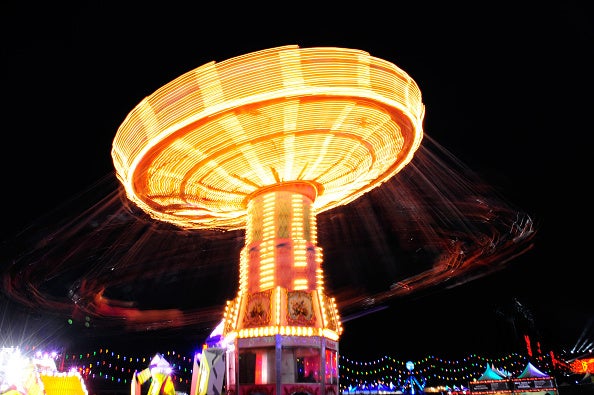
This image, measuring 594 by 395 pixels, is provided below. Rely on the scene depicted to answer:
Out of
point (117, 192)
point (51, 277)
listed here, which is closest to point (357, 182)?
point (117, 192)

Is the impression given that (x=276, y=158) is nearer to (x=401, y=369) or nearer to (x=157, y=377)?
(x=157, y=377)

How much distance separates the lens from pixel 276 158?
16047 mm

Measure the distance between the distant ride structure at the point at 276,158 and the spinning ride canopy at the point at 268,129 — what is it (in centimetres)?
4

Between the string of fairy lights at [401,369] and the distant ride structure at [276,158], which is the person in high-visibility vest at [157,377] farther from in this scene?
the string of fairy lights at [401,369]

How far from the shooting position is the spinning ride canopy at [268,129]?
523 inches

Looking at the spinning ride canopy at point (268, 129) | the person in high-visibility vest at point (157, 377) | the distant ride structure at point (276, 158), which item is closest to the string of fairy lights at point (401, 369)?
the spinning ride canopy at point (268, 129)

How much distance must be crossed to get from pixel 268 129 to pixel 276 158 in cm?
159

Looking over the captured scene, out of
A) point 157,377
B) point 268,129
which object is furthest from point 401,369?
point 268,129

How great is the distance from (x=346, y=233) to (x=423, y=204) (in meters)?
Answer: 6.98

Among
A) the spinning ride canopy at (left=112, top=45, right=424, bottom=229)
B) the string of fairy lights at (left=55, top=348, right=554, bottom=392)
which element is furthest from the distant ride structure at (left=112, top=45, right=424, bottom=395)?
the string of fairy lights at (left=55, top=348, right=554, bottom=392)

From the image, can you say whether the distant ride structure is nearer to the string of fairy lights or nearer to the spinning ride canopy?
the spinning ride canopy

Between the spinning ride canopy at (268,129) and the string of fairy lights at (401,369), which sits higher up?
the spinning ride canopy at (268,129)

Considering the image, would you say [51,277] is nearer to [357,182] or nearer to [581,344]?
[357,182]

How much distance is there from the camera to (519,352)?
49344 mm
